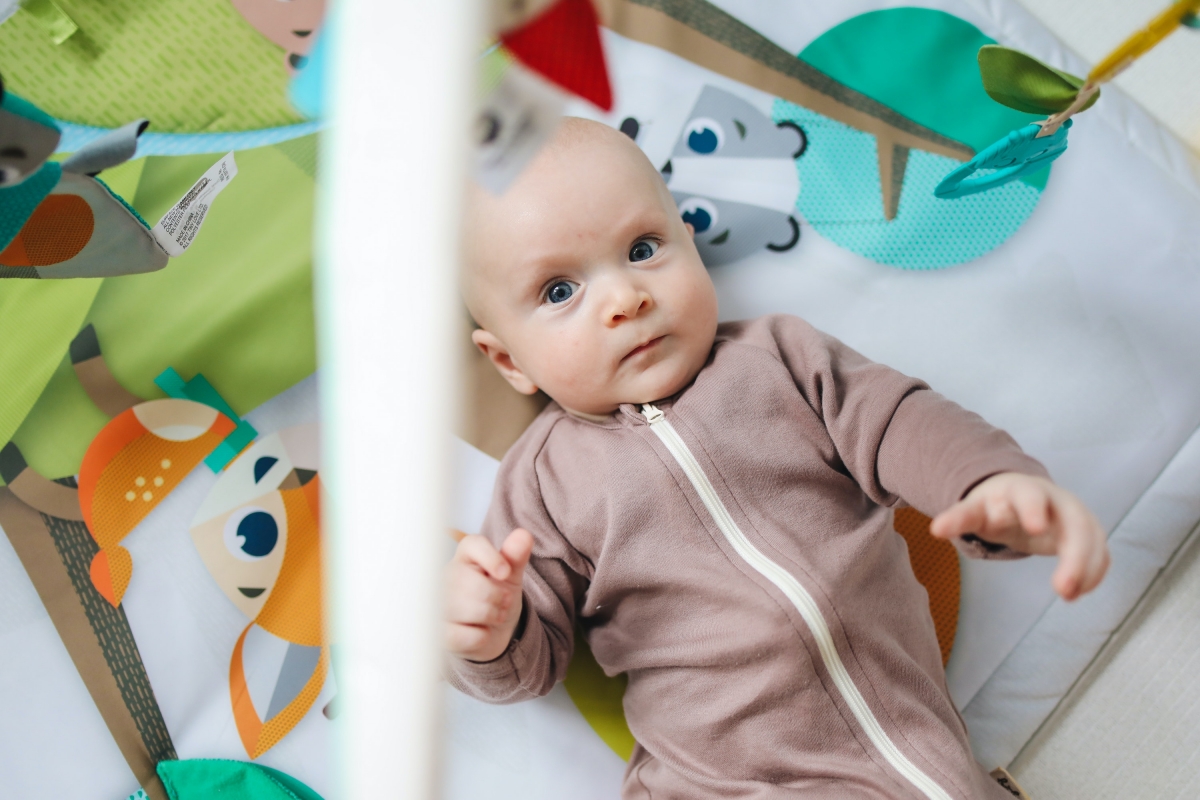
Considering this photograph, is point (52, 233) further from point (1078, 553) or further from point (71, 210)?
point (1078, 553)

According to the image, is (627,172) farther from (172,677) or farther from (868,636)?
(172,677)

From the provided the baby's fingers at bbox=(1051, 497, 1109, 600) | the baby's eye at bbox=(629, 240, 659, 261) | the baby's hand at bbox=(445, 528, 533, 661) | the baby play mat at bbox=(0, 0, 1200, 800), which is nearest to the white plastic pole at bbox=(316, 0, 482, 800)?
the baby's hand at bbox=(445, 528, 533, 661)

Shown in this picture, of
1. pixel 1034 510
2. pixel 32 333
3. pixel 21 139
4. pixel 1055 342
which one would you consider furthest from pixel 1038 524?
pixel 32 333

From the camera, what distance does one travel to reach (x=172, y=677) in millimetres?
716

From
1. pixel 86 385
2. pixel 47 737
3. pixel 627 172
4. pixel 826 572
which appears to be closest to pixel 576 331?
pixel 627 172

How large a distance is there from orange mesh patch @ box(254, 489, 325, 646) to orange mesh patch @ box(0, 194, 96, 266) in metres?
0.28

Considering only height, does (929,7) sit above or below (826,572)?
above

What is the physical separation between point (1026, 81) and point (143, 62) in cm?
77

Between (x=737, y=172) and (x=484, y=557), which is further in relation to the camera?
(x=737, y=172)

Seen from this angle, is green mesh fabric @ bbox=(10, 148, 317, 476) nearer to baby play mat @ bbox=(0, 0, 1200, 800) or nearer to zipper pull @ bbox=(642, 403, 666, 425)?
baby play mat @ bbox=(0, 0, 1200, 800)

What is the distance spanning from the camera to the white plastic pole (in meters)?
0.22

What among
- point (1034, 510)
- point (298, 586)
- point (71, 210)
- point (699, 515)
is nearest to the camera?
point (1034, 510)

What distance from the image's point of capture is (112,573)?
28.1 inches

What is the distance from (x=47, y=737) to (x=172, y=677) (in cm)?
10
